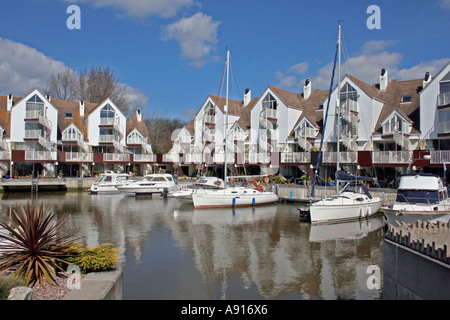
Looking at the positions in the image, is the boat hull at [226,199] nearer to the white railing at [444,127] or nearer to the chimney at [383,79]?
the white railing at [444,127]

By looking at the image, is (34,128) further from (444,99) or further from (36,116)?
(444,99)

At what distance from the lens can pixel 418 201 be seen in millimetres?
22531

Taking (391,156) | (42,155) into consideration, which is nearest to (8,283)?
(391,156)

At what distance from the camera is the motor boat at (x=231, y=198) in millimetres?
30875

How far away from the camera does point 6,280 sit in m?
8.47

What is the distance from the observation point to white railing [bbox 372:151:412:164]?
116 ft

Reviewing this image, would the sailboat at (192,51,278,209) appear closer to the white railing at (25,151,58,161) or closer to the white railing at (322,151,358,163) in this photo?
the white railing at (322,151,358,163)

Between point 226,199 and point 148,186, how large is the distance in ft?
40.8

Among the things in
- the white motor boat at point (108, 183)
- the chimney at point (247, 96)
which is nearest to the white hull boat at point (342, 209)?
the white motor boat at point (108, 183)

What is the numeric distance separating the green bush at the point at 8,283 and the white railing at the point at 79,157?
4333cm

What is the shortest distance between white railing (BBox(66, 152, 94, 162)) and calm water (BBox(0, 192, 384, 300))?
20.2 metres

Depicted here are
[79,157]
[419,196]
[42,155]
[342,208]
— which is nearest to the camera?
[419,196]
